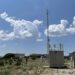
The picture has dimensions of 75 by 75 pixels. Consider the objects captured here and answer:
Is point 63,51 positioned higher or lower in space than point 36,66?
higher

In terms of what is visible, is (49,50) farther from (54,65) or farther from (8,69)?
(8,69)

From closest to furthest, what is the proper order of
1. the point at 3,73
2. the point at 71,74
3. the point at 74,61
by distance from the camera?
1. the point at 3,73
2. the point at 71,74
3. the point at 74,61

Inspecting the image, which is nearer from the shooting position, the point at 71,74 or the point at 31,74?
the point at 31,74

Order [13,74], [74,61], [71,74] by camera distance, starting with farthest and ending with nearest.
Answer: [74,61] → [71,74] → [13,74]

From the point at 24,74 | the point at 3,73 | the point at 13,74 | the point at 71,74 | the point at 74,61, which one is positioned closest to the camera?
the point at 3,73

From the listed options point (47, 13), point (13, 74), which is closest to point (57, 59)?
point (47, 13)

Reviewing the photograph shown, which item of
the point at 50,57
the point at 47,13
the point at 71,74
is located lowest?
the point at 71,74

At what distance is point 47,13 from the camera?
130 ft

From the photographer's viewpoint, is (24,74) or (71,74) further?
(71,74)

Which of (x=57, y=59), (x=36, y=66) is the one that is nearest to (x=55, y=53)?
(x=57, y=59)

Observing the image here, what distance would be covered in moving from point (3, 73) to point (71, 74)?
475 inches

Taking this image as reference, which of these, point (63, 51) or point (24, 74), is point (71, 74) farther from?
point (63, 51)

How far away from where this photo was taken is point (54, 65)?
39.1 metres

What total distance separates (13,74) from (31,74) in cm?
157
